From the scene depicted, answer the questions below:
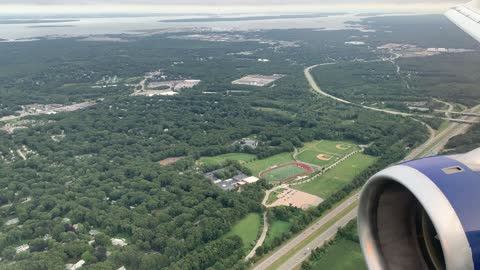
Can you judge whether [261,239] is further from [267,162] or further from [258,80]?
[258,80]

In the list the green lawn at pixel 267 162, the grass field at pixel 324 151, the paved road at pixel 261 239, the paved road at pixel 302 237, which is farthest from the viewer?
the grass field at pixel 324 151

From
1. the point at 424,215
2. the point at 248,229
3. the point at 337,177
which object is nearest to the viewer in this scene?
the point at 424,215

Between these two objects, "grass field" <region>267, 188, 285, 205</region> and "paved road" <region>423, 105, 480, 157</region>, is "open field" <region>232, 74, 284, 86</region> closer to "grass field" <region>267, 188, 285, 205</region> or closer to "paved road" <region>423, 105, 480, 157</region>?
"paved road" <region>423, 105, 480, 157</region>

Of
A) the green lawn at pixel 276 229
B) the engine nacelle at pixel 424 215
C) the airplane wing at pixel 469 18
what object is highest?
the airplane wing at pixel 469 18

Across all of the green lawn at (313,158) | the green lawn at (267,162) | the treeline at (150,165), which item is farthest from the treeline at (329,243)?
the green lawn at (267,162)

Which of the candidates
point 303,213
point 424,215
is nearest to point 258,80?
point 303,213

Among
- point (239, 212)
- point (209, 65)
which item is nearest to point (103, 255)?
point (239, 212)

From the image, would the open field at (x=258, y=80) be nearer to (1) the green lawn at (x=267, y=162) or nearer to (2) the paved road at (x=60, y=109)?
(2) the paved road at (x=60, y=109)
